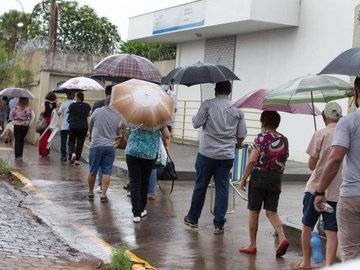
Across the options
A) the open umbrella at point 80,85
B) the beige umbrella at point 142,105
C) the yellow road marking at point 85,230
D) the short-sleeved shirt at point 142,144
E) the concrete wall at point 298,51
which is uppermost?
the concrete wall at point 298,51

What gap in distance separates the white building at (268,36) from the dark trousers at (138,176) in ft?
27.3

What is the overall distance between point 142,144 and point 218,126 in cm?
103

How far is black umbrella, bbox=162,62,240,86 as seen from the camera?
7722 mm

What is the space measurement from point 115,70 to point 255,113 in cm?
1011

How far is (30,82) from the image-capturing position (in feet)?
69.6

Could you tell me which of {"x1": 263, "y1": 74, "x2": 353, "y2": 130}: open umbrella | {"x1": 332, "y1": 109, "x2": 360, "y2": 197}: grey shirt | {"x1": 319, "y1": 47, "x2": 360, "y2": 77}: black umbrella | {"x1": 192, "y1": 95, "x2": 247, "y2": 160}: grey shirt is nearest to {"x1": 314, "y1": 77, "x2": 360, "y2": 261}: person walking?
{"x1": 332, "y1": 109, "x2": 360, "y2": 197}: grey shirt

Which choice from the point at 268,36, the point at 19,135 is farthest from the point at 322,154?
the point at 268,36

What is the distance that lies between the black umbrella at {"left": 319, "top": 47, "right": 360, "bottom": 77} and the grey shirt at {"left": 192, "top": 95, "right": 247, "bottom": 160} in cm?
266

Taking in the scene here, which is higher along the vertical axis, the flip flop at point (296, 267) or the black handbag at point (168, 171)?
the black handbag at point (168, 171)

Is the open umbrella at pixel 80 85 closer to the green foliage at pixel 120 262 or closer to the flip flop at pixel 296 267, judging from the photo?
the green foliage at pixel 120 262

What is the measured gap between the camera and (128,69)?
10.0 meters

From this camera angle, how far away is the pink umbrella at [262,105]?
728cm

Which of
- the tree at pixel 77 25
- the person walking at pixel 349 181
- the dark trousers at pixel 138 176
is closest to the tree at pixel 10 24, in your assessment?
the tree at pixel 77 25

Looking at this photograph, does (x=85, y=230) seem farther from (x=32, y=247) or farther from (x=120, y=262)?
(x=120, y=262)
